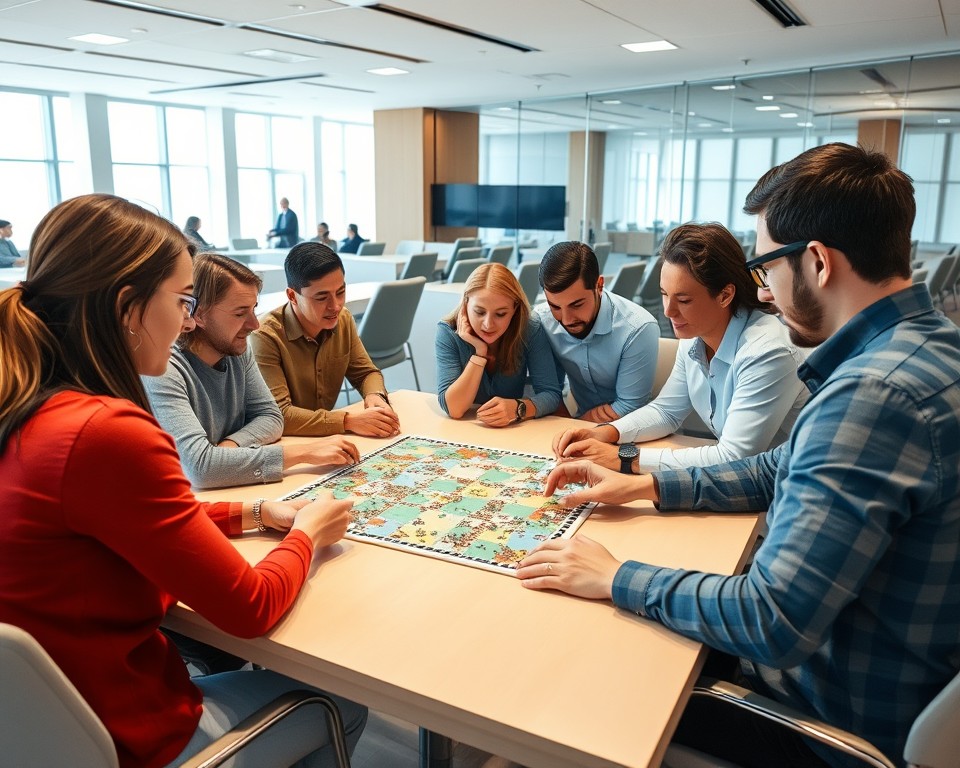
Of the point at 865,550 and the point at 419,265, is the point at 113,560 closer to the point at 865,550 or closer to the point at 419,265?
the point at 865,550

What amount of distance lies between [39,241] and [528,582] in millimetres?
876

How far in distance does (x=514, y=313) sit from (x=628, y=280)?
3831 mm

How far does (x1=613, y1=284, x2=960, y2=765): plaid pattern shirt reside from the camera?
3.01 feet

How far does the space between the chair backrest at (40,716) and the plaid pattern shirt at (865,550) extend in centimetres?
75

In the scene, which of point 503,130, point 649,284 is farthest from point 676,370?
point 503,130

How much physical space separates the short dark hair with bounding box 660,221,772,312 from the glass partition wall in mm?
3315

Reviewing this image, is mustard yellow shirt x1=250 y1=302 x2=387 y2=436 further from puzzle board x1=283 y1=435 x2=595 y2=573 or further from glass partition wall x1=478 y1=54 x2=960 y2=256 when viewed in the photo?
glass partition wall x1=478 y1=54 x2=960 y2=256

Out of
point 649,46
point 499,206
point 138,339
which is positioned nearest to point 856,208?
point 138,339

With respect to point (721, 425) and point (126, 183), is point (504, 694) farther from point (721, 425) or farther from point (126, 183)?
point (126, 183)

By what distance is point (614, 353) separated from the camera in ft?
7.88

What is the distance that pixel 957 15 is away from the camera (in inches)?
188

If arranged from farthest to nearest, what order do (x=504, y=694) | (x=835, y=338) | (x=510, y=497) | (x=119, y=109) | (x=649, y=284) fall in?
(x=119, y=109)
(x=649, y=284)
(x=510, y=497)
(x=835, y=338)
(x=504, y=694)

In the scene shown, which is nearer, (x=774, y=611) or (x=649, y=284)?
(x=774, y=611)

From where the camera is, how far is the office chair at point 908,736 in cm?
92
